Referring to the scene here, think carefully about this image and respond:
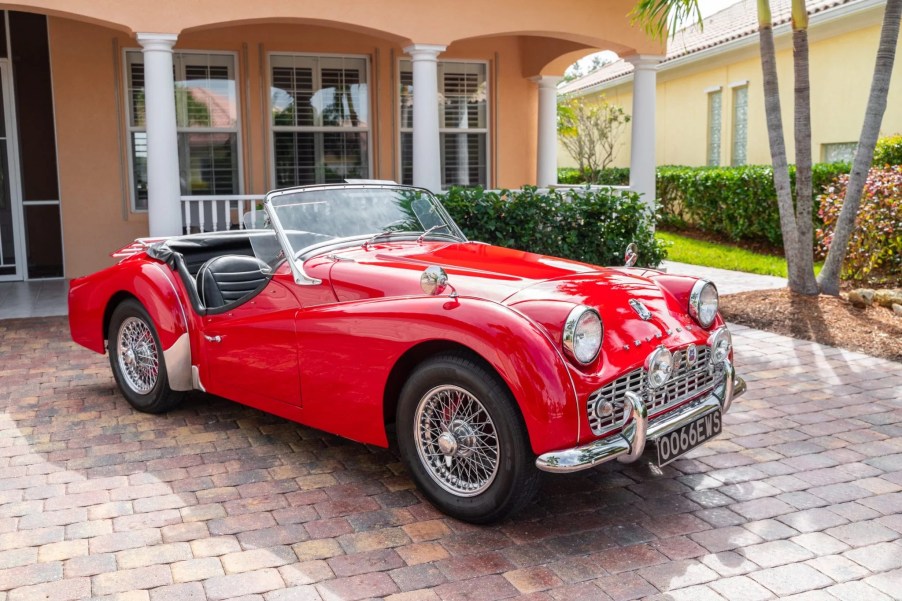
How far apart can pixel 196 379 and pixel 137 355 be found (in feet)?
2.16

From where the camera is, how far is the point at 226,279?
16.2ft

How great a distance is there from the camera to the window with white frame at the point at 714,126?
62.7 ft

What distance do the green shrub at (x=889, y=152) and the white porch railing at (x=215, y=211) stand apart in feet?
29.2

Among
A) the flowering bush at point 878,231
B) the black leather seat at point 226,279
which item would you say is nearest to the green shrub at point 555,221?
the flowering bush at point 878,231

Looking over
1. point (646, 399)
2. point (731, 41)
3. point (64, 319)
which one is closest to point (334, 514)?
point (646, 399)

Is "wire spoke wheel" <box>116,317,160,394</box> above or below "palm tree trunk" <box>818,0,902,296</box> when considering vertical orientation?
below

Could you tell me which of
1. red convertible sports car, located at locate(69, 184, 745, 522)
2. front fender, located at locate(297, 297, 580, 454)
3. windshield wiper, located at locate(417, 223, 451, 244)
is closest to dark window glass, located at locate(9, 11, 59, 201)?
red convertible sports car, located at locate(69, 184, 745, 522)

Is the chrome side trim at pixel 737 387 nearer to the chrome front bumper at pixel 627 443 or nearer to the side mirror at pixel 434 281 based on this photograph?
the chrome front bumper at pixel 627 443

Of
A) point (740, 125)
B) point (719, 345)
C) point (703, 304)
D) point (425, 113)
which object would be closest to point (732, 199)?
point (740, 125)

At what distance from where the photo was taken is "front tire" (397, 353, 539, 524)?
3.32 m

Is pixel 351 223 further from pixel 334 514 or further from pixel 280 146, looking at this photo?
pixel 280 146

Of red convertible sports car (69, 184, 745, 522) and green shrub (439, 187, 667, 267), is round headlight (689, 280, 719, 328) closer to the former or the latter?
red convertible sports car (69, 184, 745, 522)

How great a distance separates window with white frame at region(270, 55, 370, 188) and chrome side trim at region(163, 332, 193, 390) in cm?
670

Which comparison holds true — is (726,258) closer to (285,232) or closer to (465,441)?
(285,232)
